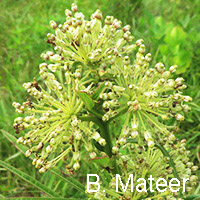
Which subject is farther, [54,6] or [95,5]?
[54,6]


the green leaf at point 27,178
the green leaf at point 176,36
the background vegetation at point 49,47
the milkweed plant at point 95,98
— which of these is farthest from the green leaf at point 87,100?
the green leaf at point 176,36

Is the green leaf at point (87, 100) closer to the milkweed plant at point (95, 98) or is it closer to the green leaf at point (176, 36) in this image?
the milkweed plant at point (95, 98)

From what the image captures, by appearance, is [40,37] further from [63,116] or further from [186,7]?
[63,116]

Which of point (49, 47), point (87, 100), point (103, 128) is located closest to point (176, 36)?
point (49, 47)

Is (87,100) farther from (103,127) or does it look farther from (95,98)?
(103,127)

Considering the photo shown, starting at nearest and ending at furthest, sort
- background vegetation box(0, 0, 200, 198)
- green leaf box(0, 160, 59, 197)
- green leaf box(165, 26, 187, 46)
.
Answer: green leaf box(0, 160, 59, 197) → background vegetation box(0, 0, 200, 198) → green leaf box(165, 26, 187, 46)

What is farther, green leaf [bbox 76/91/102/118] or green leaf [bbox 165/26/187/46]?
green leaf [bbox 165/26/187/46]

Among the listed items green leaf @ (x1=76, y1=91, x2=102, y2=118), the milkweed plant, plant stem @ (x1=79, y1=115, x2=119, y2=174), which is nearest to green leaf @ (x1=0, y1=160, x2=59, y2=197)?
the milkweed plant

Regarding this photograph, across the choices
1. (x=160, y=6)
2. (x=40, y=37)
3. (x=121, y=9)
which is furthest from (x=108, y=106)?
(x=160, y=6)

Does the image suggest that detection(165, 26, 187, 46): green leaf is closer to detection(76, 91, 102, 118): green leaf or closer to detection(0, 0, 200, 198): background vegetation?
detection(0, 0, 200, 198): background vegetation

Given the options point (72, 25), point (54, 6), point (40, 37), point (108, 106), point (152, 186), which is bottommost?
point (152, 186)
